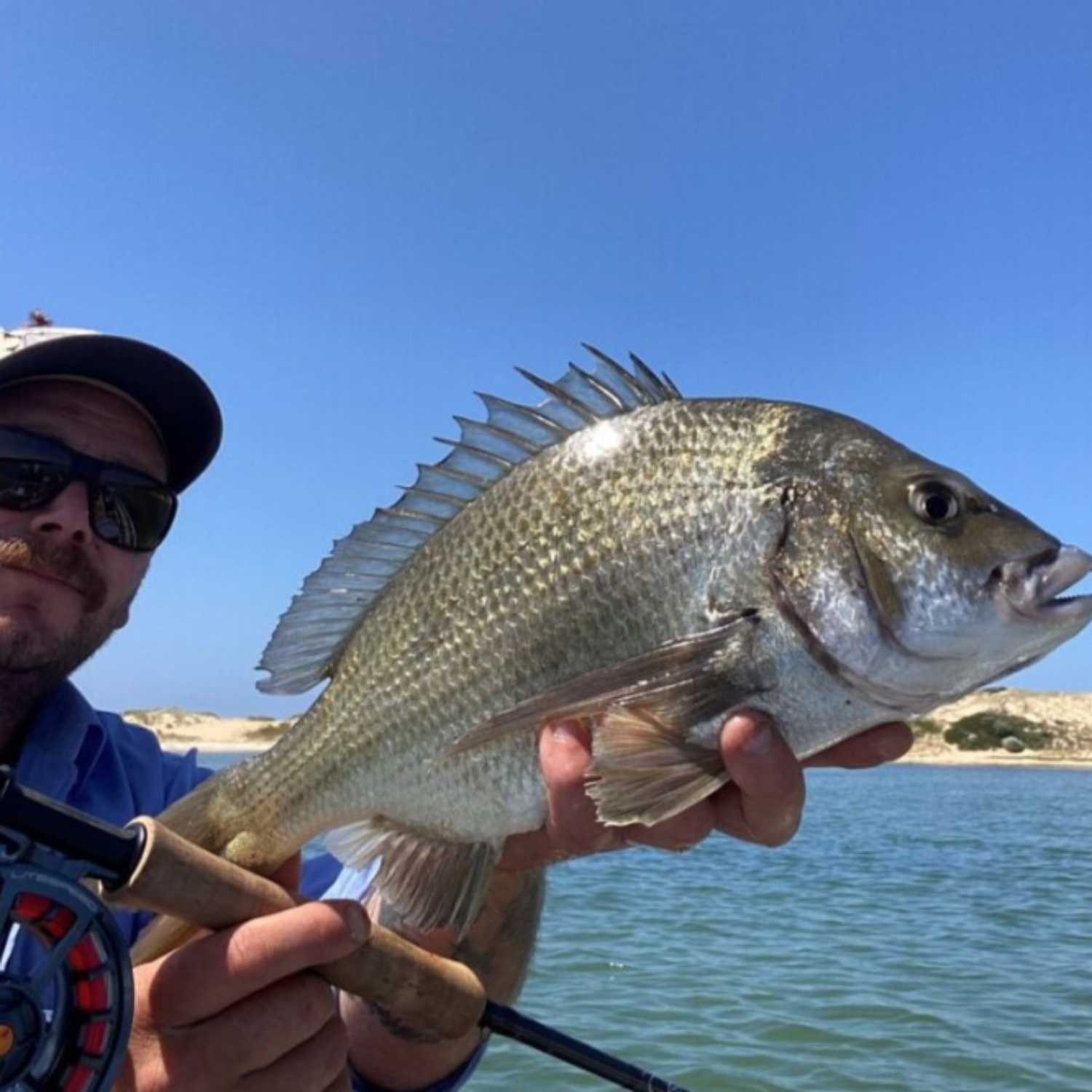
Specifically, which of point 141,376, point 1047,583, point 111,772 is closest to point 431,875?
point 111,772

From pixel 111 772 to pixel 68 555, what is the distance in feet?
2.25

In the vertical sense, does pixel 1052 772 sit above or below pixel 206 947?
above

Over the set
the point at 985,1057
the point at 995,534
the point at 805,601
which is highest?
the point at 995,534

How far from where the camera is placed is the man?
2.32 meters

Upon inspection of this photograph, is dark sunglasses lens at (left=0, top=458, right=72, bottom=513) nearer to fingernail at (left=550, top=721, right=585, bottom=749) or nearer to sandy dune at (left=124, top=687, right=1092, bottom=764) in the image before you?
fingernail at (left=550, top=721, right=585, bottom=749)

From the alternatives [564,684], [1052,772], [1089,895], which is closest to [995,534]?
[564,684]

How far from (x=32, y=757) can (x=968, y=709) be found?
170ft

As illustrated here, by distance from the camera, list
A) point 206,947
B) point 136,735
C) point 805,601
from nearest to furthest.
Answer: point 206,947 → point 805,601 → point 136,735

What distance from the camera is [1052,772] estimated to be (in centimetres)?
3844

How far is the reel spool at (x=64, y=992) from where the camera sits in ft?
5.33

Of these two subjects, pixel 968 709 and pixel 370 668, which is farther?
pixel 968 709

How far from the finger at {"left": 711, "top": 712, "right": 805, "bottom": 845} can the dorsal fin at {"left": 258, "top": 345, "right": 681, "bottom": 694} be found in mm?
859

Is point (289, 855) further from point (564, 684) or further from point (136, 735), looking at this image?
point (136, 735)

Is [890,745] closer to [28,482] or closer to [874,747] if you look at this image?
[874,747]
